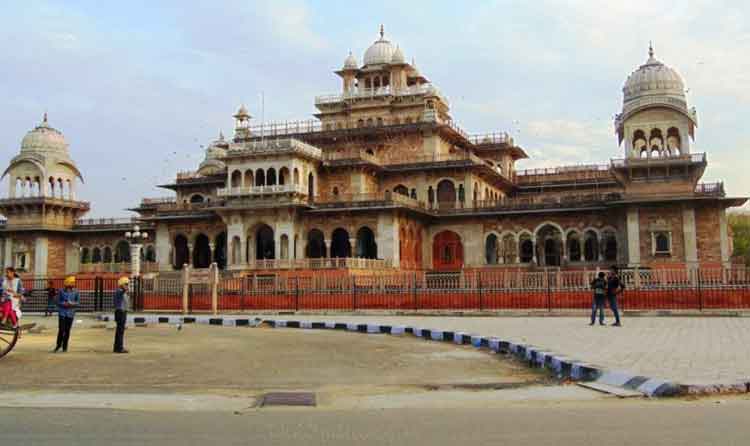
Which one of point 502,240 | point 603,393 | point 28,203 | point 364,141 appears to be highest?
point 364,141

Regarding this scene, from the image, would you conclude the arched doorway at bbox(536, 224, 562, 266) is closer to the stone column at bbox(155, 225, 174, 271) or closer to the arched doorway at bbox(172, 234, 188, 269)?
the arched doorway at bbox(172, 234, 188, 269)

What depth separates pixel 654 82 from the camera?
38.2 metres

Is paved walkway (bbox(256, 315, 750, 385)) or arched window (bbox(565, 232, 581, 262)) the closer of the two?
paved walkway (bbox(256, 315, 750, 385))

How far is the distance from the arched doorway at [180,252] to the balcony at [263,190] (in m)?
7.72

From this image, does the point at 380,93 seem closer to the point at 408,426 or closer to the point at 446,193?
the point at 446,193

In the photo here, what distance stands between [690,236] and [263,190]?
2312 cm

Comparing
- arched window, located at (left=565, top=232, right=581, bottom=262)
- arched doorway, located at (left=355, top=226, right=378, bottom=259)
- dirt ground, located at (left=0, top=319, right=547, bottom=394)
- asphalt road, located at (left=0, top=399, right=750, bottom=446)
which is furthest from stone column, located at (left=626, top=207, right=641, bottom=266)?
asphalt road, located at (left=0, top=399, right=750, bottom=446)

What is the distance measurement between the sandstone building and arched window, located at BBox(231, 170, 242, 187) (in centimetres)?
7

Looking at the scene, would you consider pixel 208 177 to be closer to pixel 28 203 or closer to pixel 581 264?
pixel 28 203

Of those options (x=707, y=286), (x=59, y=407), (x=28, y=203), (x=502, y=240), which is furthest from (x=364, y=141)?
(x=59, y=407)

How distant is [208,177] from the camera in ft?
171

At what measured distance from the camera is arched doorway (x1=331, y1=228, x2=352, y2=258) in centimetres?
4488

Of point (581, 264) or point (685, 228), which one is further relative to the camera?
point (581, 264)

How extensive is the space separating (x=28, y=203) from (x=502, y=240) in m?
32.6
